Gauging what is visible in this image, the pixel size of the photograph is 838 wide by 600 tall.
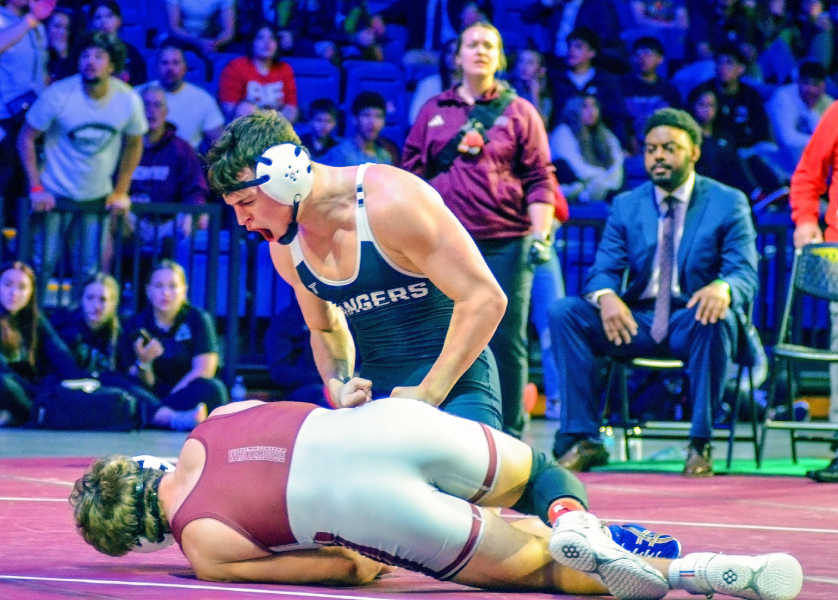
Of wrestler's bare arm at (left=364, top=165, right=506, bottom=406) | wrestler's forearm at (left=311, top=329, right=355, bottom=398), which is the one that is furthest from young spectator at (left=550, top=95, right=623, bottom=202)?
wrestler's bare arm at (left=364, top=165, right=506, bottom=406)

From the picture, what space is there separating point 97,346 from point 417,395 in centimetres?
494

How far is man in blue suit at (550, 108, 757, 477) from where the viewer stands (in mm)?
6238

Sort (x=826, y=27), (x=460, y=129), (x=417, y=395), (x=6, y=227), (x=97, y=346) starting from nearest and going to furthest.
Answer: (x=417, y=395), (x=460, y=129), (x=97, y=346), (x=6, y=227), (x=826, y=27)

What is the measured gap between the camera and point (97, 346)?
805cm

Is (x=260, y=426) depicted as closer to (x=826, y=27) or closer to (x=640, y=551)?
(x=640, y=551)

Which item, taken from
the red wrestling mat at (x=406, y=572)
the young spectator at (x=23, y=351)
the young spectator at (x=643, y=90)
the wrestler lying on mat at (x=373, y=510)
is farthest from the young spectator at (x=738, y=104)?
the wrestler lying on mat at (x=373, y=510)

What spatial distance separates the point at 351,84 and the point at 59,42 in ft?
7.79

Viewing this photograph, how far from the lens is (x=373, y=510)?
3.05 meters

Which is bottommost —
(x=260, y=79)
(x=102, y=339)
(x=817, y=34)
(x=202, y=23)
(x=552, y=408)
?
(x=552, y=408)

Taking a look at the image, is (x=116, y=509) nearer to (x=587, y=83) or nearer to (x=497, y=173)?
(x=497, y=173)

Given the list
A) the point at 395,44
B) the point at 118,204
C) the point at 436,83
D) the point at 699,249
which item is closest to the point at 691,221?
the point at 699,249

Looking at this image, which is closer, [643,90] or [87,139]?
[87,139]

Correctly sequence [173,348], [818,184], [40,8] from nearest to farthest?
[818,184] → [173,348] → [40,8]

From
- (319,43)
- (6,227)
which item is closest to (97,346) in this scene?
(6,227)
